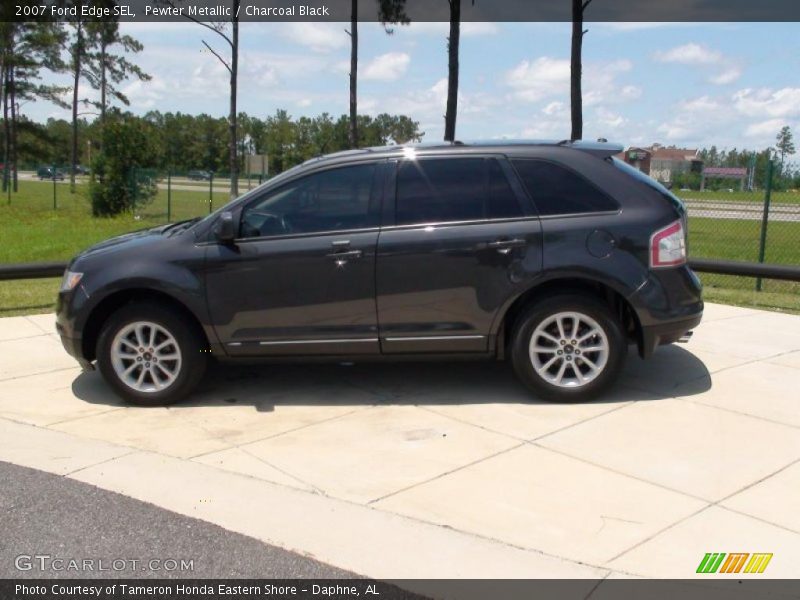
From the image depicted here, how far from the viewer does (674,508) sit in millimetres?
4277

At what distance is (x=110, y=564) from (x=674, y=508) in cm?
279

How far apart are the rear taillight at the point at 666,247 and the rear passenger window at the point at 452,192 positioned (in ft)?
3.13

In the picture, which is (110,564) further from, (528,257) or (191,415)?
(528,257)

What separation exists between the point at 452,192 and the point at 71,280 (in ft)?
9.47

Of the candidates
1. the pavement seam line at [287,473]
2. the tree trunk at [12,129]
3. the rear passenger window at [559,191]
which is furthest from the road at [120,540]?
the tree trunk at [12,129]

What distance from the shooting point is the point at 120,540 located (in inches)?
157

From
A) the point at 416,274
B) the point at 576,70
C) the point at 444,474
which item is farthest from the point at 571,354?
the point at 576,70

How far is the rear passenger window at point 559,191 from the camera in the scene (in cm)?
585

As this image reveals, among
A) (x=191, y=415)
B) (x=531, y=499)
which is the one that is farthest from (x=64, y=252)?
(x=531, y=499)

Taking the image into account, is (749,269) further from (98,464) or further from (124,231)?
(124,231)

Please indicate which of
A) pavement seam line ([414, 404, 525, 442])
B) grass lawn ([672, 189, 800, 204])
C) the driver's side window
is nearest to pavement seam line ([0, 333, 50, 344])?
the driver's side window

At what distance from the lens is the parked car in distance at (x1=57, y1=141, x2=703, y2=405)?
5.76m

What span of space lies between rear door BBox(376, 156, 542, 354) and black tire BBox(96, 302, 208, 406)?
4.54ft

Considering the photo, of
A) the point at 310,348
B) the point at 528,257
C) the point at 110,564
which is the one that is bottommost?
the point at 110,564
